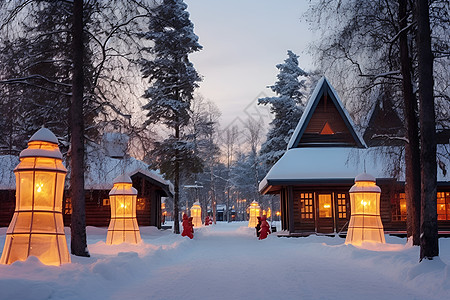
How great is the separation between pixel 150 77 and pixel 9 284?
2295 cm

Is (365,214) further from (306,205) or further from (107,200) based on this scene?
(107,200)

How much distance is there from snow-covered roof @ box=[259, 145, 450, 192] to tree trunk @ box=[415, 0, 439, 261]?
38.9 ft

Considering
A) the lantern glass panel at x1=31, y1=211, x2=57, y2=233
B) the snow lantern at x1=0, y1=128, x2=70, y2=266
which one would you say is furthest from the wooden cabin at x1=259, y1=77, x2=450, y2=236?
the lantern glass panel at x1=31, y1=211, x2=57, y2=233

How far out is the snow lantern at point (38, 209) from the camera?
8273 millimetres

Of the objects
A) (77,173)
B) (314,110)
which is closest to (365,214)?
(77,173)

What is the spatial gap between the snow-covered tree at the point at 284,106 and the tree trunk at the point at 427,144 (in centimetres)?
2685

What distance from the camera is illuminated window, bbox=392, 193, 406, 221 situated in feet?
79.7

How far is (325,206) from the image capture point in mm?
24359

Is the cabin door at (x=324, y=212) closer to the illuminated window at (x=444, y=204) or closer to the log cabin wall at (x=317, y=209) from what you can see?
the log cabin wall at (x=317, y=209)

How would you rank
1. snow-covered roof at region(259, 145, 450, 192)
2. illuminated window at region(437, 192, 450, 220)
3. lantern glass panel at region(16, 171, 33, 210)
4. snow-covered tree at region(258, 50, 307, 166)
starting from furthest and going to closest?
snow-covered tree at region(258, 50, 307, 166)
illuminated window at region(437, 192, 450, 220)
snow-covered roof at region(259, 145, 450, 192)
lantern glass panel at region(16, 171, 33, 210)

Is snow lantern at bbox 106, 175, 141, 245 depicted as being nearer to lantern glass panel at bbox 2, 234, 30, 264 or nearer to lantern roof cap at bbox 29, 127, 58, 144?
lantern roof cap at bbox 29, 127, 58, 144

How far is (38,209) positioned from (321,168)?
54.8 ft

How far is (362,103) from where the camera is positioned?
13.1 m

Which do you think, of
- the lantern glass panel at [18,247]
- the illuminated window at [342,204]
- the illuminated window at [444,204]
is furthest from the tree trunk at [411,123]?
the illuminated window at [444,204]
